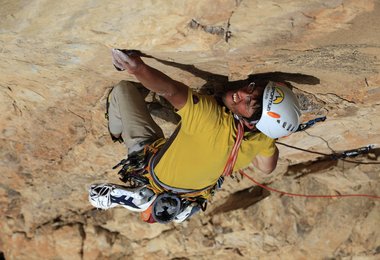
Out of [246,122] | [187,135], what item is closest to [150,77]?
[187,135]

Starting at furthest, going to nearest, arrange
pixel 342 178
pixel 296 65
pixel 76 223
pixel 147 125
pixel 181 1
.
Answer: pixel 76 223 < pixel 342 178 < pixel 147 125 < pixel 296 65 < pixel 181 1

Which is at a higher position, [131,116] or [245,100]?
[245,100]

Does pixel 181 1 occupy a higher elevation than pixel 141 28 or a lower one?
higher

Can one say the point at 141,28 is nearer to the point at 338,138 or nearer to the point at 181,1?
the point at 181,1

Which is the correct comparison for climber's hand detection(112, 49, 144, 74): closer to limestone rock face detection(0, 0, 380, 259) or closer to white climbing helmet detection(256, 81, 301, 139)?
limestone rock face detection(0, 0, 380, 259)

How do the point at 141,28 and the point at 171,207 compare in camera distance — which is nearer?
the point at 141,28

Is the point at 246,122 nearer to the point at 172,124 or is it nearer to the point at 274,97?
the point at 274,97

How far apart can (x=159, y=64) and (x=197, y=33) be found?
0.68m

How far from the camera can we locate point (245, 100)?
3619 mm

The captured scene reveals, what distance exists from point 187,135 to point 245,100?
22.4 inches

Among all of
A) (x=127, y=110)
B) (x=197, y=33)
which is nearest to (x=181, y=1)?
(x=197, y=33)

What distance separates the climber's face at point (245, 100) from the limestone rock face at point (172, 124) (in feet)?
0.70

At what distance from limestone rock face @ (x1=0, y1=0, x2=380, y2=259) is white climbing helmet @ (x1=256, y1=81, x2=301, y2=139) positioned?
242mm

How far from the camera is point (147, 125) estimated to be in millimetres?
4246
